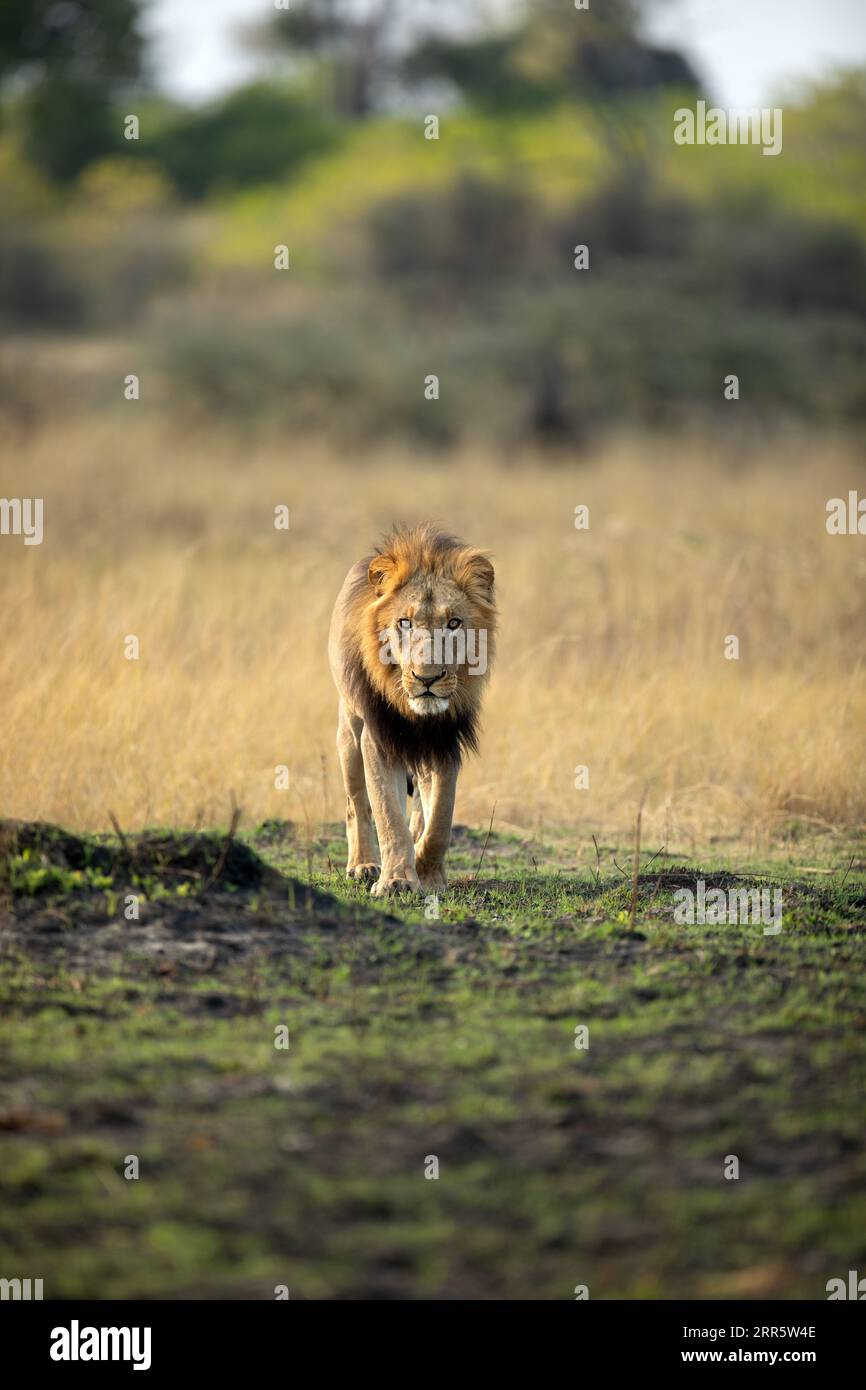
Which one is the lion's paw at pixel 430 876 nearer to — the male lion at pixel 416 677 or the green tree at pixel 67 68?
the male lion at pixel 416 677

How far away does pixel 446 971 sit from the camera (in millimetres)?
5059

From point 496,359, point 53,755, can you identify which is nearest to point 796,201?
point 496,359

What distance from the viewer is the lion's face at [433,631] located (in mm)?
6035

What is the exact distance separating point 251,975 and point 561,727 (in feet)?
15.4

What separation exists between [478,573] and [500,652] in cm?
522

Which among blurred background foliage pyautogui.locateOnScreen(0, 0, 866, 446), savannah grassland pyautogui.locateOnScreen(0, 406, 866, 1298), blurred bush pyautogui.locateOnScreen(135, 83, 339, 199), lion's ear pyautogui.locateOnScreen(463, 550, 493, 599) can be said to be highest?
blurred bush pyautogui.locateOnScreen(135, 83, 339, 199)

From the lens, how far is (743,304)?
3369 centimetres

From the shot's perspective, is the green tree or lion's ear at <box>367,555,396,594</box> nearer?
lion's ear at <box>367,555,396,594</box>

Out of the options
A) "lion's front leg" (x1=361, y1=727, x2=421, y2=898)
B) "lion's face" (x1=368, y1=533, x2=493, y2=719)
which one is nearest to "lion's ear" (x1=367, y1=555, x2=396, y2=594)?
A: "lion's face" (x1=368, y1=533, x2=493, y2=719)

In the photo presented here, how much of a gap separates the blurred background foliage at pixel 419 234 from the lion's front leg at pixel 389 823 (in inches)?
707

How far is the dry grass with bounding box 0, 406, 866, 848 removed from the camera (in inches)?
329

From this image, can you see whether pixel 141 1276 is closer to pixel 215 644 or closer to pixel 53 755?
pixel 53 755

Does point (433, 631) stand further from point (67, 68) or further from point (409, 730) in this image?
point (67, 68)

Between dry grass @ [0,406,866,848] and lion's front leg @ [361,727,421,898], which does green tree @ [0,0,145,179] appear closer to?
dry grass @ [0,406,866,848]
